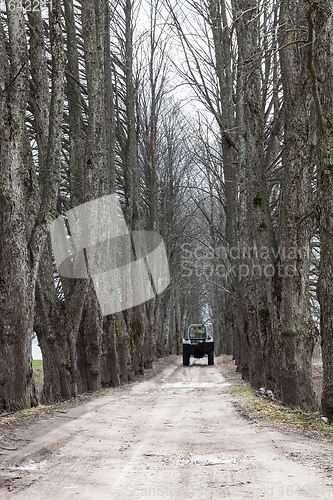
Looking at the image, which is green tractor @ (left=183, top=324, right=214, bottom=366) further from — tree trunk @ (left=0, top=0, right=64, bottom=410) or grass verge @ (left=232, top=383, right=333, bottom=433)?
tree trunk @ (left=0, top=0, right=64, bottom=410)

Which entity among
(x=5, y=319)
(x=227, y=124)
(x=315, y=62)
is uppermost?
(x=227, y=124)

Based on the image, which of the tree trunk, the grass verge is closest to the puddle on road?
the grass verge

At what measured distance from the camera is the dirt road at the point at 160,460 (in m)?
3.41

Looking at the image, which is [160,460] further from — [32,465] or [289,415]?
[289,415]

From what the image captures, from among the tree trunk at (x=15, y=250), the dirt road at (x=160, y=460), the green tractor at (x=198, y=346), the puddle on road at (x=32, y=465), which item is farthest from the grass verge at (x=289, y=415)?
the green tractor at (x=198, y=346)

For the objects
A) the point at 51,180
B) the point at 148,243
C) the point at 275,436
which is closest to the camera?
the point at 275,436

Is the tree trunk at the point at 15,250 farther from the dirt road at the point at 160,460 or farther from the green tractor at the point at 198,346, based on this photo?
the green tractor at the point at 198,346

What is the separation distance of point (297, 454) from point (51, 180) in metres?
6.38

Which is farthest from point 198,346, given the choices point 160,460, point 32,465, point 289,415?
point 32,465

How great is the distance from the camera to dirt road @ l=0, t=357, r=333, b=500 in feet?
11.2

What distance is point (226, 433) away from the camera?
19.0 feet

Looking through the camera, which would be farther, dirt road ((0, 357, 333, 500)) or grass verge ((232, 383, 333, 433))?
grass verge ((232, 383, 333, 433))

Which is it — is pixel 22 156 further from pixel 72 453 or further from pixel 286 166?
pixel 72 453

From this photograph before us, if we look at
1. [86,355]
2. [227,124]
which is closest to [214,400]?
[86,355]
